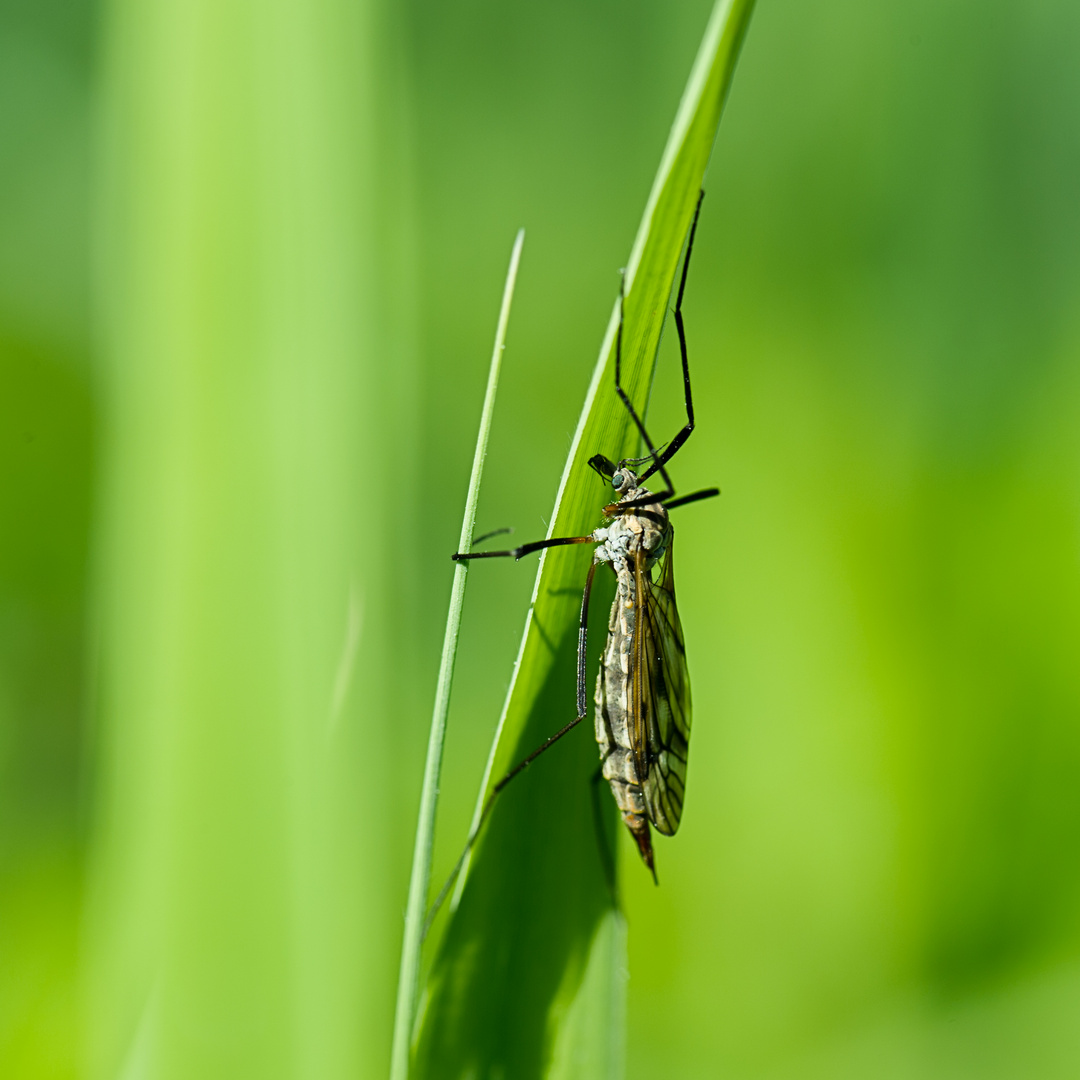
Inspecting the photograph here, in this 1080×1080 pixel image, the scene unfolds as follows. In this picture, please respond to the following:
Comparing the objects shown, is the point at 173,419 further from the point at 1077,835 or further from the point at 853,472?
the point at 1077,835

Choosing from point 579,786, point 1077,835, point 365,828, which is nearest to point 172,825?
point 365,828

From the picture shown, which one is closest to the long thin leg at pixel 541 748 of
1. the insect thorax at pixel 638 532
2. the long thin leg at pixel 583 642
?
the long thin leg at pixel 583 642

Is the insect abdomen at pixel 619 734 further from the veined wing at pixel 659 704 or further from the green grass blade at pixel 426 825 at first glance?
the green grass blade at pixel 426 825

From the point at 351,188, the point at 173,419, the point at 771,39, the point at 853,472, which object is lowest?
the point at 173,419

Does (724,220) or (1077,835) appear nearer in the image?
(1077,835)

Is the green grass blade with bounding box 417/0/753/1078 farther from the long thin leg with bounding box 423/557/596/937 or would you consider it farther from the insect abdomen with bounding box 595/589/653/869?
the insect abdomen with bounding box 595/589/653/869

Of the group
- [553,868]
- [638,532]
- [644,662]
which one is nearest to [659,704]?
[644,662]

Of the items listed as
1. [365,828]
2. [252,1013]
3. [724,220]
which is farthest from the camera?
[724,220]
